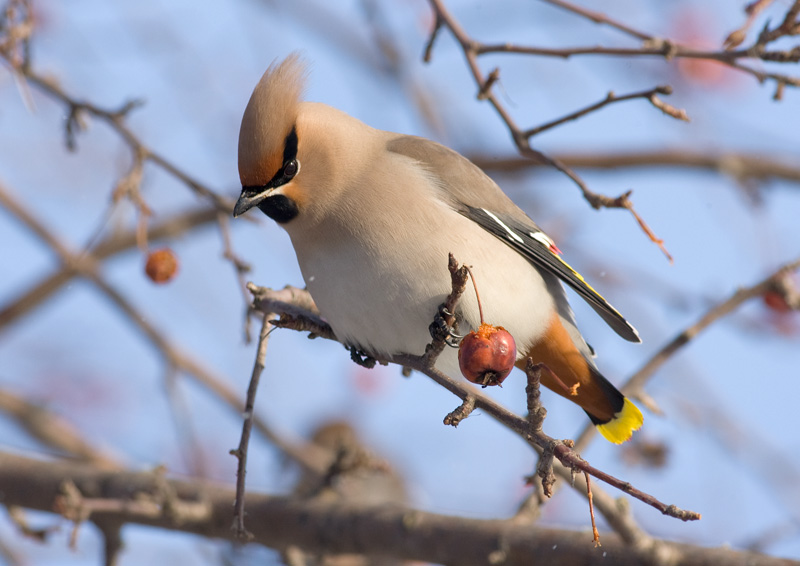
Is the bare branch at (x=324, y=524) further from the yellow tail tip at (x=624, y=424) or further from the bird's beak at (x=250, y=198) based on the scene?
the bird's beak at (x=250, y=198)

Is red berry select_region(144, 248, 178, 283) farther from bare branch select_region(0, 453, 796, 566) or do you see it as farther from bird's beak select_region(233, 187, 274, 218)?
bare branch select_region(0, 453, 796, 566)

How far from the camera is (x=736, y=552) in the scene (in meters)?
2.86

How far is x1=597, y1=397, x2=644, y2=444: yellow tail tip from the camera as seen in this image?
122 inches

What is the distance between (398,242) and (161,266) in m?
0.97

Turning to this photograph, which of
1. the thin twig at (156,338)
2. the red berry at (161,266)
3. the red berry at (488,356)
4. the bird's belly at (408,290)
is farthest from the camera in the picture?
the thin twig at (156,338)

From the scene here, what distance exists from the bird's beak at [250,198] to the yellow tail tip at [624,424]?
54.6 inches

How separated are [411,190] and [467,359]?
99cm

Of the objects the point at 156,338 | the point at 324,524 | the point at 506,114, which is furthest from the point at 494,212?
the point at 156,338

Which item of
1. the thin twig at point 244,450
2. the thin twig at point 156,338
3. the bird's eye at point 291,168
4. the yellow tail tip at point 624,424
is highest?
the thin twig at point 156,338

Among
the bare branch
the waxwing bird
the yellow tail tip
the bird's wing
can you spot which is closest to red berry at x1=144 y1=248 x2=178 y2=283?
the waxwing bird

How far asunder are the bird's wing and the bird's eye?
16.2 inches

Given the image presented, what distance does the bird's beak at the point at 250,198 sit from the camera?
9.55 feet

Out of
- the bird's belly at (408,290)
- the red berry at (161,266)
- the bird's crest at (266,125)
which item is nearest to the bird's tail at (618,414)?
the bird's belly at (408,290)

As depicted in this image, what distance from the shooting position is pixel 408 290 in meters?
2.80
